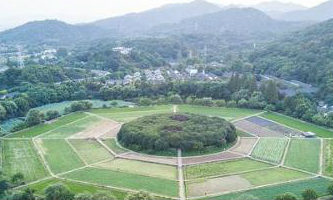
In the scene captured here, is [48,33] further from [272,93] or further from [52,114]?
[272,93]

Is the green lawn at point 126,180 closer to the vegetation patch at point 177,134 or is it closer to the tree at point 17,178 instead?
the tree at point 17,178

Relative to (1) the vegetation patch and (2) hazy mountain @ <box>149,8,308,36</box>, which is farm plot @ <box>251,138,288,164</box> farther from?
(2) hazy mountain @ <box>149,8,308,36</box>

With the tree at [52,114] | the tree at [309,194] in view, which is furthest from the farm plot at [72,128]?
the tree at [309,194]

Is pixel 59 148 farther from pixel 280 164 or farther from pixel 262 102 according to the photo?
pixel 262 102

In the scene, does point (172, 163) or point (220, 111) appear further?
point (220, 111)

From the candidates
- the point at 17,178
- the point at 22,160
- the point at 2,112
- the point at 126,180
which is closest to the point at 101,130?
the point at 22,160

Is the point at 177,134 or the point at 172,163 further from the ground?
the point at 177,134

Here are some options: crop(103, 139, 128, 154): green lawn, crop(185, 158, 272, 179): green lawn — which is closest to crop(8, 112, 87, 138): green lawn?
crop(103, 139, 128, 154): green lawn
